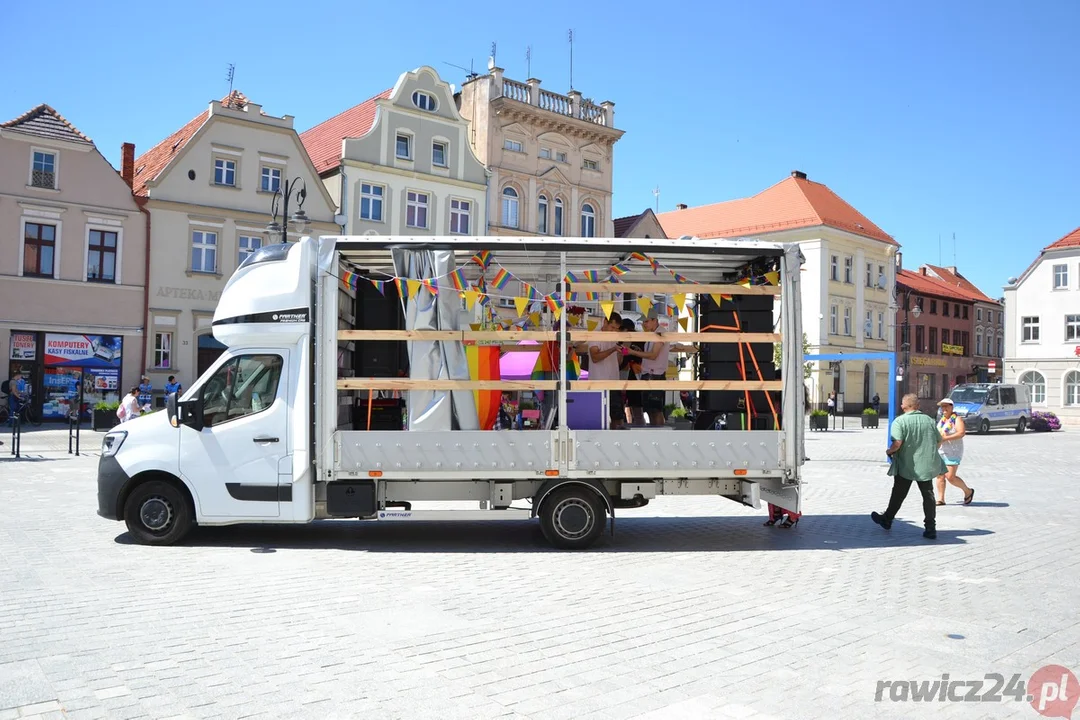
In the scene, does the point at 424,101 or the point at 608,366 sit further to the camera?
the point at 424,101

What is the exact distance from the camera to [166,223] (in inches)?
1267

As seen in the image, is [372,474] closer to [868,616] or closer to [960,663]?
[868,616]

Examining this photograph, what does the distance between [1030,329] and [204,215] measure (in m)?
47.7

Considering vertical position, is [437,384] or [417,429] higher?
[437,384]

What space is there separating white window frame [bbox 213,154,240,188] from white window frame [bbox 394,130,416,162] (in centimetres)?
680

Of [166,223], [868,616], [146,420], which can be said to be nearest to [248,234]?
[166,223]

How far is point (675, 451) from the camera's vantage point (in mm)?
9344

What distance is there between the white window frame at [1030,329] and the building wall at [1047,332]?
0.20 feet

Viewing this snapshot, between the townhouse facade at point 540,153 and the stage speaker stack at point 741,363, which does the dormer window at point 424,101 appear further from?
the stage speaker stack at point 741,363

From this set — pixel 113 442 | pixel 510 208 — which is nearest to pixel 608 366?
pixel 113 442

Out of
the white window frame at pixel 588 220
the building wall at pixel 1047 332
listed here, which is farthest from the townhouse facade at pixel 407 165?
the building wall at pixel 1047 332

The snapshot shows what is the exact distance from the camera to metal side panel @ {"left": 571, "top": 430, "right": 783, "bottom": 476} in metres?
9.30

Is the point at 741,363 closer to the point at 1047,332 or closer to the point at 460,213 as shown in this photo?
the point at 460,213

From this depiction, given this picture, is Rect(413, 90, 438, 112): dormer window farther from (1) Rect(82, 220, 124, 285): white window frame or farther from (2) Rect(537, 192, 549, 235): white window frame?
(1) Rect(82, 220, 124, 285): white window frame
